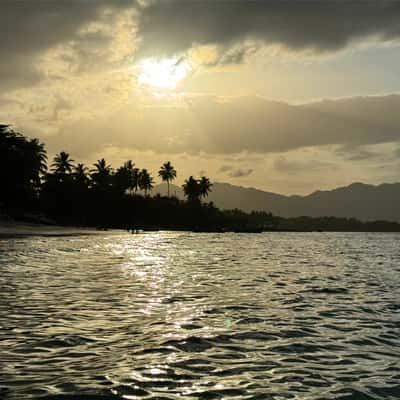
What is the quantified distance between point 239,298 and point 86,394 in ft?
30.4

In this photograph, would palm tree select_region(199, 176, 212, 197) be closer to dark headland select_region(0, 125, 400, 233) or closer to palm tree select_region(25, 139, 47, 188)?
dark headland select_region(0, 125, 400, 233)

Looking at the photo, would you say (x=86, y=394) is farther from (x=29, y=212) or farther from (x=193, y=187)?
(x=193, y=187)

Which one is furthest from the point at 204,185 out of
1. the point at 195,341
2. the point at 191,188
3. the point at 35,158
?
the point at 195,341

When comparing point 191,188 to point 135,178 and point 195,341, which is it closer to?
point 135,178

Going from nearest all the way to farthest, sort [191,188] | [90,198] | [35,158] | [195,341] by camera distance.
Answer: [195,341] < [35,158] < [90,198] < [191,188]

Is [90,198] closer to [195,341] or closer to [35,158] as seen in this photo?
[35,158]

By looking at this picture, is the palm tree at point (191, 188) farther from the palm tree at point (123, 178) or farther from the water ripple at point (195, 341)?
the water ripple at point (195, 341)

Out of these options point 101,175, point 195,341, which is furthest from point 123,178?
point 195,341

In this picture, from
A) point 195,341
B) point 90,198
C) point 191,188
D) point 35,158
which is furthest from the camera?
point 191,188

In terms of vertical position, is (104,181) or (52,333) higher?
(104,181)

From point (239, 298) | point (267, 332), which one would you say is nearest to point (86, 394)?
point (267, 332)

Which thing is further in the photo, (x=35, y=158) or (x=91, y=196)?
(x=91, y=196)

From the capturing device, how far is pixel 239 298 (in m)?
14.8

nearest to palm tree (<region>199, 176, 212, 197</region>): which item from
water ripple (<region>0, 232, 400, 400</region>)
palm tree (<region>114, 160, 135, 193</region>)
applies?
palm tree (<region>114, 160, 135, 193</region>)
